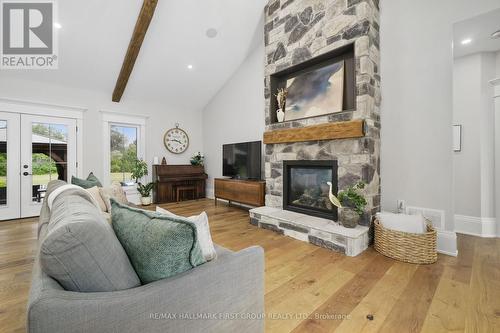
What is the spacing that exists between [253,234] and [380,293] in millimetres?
1680

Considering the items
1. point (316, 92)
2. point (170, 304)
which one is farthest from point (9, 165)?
point (316, 92)

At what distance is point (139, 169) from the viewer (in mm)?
5148

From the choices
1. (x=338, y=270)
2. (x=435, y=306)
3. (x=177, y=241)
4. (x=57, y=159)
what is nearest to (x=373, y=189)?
(x=338, y=270)

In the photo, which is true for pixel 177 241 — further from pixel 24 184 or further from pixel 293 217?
pixel 24 184

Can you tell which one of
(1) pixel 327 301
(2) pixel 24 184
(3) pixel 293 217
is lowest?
(1) pixel 327 301

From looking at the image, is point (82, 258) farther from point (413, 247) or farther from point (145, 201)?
point (145, 201)

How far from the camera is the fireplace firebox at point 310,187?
304 centimetres

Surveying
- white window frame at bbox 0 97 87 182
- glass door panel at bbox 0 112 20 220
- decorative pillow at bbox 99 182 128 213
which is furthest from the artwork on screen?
glass door panel at bbox 0 112 20 220

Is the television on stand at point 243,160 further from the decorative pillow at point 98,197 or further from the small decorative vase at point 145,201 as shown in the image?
the decorative pillow at point 98,197

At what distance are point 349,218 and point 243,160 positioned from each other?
246 cm

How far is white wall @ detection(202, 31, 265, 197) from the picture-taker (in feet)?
15.3

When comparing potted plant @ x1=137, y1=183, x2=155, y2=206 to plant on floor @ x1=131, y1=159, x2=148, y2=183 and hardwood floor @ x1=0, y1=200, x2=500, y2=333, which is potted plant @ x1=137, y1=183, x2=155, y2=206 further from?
hardwood floor @ x1=0, y1=200, x2=500, y2=333

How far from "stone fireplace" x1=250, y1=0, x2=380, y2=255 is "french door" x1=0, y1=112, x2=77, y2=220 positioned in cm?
395

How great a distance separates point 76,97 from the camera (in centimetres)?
450
